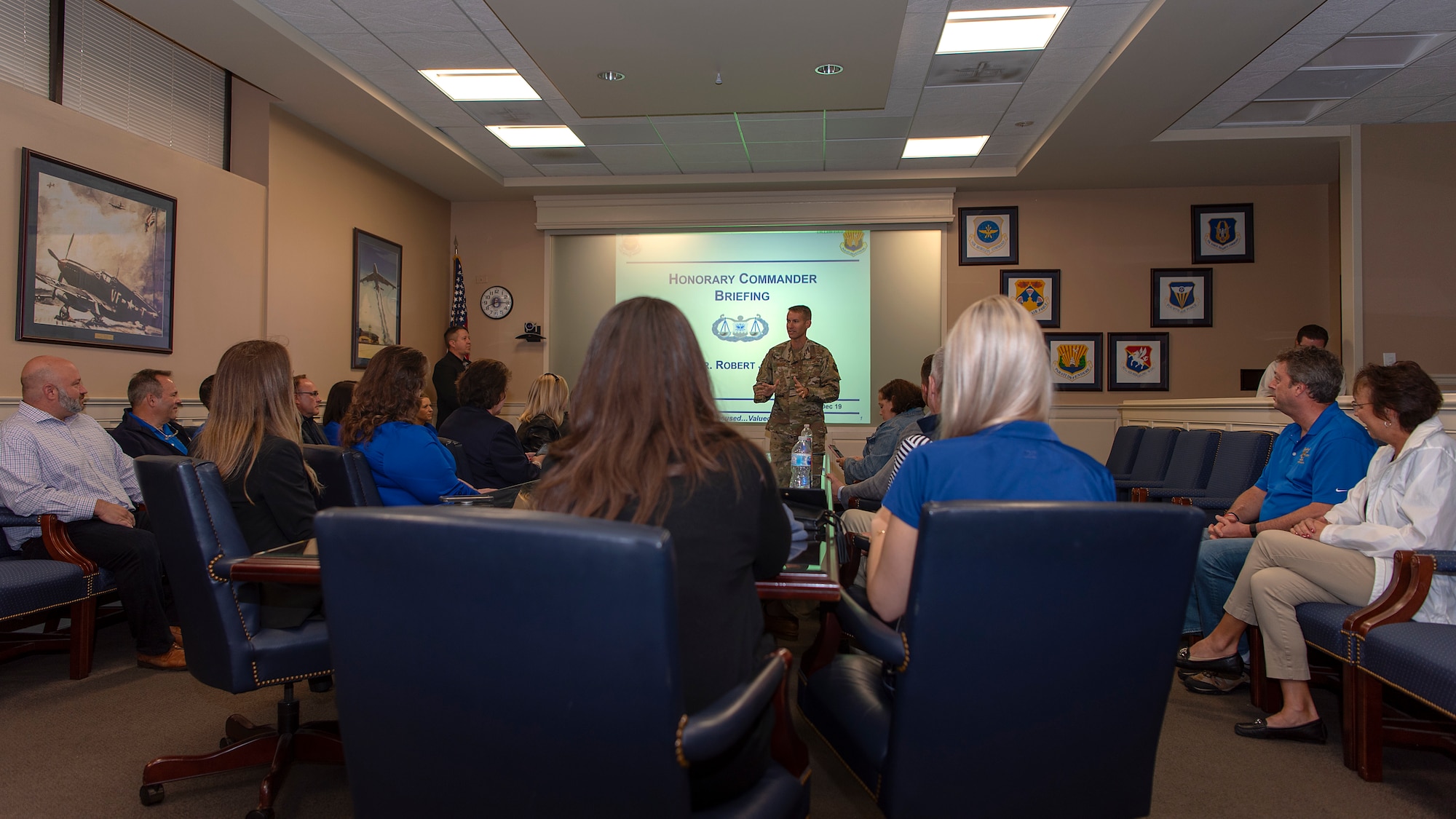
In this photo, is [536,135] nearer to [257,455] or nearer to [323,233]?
[323,233]

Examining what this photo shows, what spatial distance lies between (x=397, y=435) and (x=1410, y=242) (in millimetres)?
7138

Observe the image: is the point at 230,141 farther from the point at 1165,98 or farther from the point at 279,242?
the point at 1165,98

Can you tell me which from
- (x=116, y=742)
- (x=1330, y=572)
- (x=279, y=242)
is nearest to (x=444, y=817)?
(x=116, y=742)

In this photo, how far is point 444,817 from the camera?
3.40 ft

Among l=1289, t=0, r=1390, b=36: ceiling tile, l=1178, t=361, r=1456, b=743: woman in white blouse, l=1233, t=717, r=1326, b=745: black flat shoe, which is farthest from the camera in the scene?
l=1289, t=0, r=1390, b=36: ceiling tile

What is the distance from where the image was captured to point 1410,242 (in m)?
6.05

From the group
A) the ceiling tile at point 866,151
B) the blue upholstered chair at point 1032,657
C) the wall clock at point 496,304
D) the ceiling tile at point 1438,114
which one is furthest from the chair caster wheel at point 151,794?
the ceiling tile at point 1438,114

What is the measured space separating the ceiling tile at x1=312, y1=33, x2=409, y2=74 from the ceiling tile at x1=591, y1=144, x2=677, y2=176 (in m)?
1.89

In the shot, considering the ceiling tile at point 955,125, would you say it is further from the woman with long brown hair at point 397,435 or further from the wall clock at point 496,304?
the woman with long brown hair at point 397,435

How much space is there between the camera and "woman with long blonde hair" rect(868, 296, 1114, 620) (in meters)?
1.44

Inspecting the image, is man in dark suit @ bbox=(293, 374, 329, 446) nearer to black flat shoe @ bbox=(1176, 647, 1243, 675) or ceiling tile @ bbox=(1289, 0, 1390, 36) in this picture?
black flat shoe @ bbox=(1176, 647, 1243, 675)

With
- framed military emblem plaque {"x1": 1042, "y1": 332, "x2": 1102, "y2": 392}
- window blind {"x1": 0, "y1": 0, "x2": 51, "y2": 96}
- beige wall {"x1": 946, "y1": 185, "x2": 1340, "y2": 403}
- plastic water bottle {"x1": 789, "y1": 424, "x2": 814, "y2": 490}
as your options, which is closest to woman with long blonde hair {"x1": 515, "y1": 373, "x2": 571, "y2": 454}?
plastic water bottle {"x1": 789, "y1": 424, "x2": 814, "y2": 490}

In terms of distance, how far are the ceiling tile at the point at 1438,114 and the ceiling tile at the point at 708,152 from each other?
4.91 meters

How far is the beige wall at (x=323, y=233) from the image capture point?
18.5 feet
